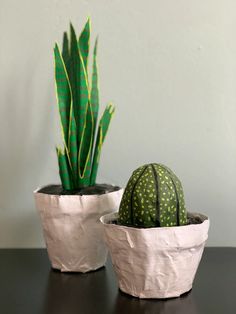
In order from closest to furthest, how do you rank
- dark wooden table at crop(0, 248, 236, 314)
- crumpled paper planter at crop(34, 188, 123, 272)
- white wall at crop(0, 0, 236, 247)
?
dark wooden table at crop(0, 248, 236, 314) → crumpled paper planter at crop(34, 188, 123, 272) → white wall at crop(0, 0, 236, 247)

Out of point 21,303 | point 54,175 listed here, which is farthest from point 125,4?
point 21,303

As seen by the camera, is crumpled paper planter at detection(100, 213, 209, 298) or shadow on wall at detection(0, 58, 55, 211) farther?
shadow on wall at detection(0, 58, 55, 211)

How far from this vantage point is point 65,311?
0.63 meters

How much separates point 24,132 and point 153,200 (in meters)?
0.43

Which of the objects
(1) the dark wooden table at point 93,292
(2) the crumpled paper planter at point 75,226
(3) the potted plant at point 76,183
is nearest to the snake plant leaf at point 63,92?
(3) the potted plant at point 76,183

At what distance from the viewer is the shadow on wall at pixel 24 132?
97 centimetres

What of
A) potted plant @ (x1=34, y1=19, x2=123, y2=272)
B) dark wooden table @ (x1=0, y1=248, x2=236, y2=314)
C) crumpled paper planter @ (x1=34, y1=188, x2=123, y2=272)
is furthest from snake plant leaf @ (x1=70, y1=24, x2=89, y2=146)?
dark wooden table @ (x1=0, y1=248, x2=236, y2=314)

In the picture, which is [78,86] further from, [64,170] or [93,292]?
[93,292]

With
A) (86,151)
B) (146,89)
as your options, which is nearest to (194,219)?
(86,151)

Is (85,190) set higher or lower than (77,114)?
lower

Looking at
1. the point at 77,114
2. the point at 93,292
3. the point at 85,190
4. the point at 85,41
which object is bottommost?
the point at 93,292

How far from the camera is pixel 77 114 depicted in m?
0.80

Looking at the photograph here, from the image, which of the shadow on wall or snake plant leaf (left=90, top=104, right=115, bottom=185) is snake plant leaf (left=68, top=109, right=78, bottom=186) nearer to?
snake plant leaf (left=90, top=104, right=115, bottom=185)

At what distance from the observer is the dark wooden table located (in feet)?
2.11
